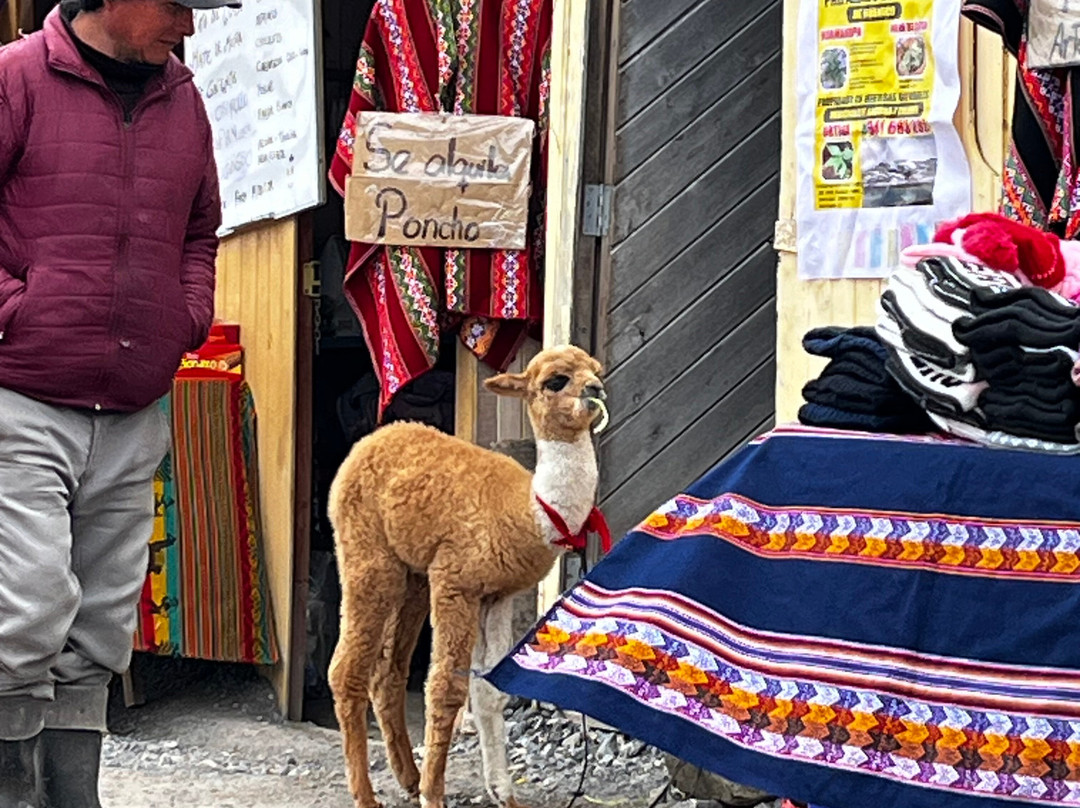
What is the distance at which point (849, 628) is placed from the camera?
3340mm

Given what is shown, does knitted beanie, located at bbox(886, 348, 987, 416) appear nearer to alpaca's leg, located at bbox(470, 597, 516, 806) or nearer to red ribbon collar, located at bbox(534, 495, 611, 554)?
red ribbon collar, located at bbox(534, 495, 611, 554)

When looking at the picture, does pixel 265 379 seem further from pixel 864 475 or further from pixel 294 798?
pixel 864 475

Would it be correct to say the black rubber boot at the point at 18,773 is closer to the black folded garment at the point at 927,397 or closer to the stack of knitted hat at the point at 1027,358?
the black folded garment at the point at 927,397

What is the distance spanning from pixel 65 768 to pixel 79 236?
Answer: 1426 millimetres

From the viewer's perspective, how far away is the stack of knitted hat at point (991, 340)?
10.4 feet

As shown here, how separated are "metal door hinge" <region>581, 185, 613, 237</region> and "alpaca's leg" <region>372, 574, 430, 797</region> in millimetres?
1437

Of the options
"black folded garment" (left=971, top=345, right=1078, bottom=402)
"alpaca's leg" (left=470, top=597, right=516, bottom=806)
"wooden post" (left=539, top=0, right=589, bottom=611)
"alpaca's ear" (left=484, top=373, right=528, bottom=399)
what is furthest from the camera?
"wooden post" (left=539, top=0, right=589, bottom=611)

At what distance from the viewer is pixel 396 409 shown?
26.3 ft

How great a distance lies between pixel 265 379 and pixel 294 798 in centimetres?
197

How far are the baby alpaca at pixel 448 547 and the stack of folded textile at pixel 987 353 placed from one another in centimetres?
194

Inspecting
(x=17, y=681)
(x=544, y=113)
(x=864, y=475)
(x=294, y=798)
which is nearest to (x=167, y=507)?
(x=294, y=798)

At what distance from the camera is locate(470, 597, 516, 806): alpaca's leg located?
557cm

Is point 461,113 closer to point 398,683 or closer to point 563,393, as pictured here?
point 563,393

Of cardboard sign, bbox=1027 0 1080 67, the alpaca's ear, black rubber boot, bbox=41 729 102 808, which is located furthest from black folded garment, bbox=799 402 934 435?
black rubber boot, bbox=41 729 102 808
